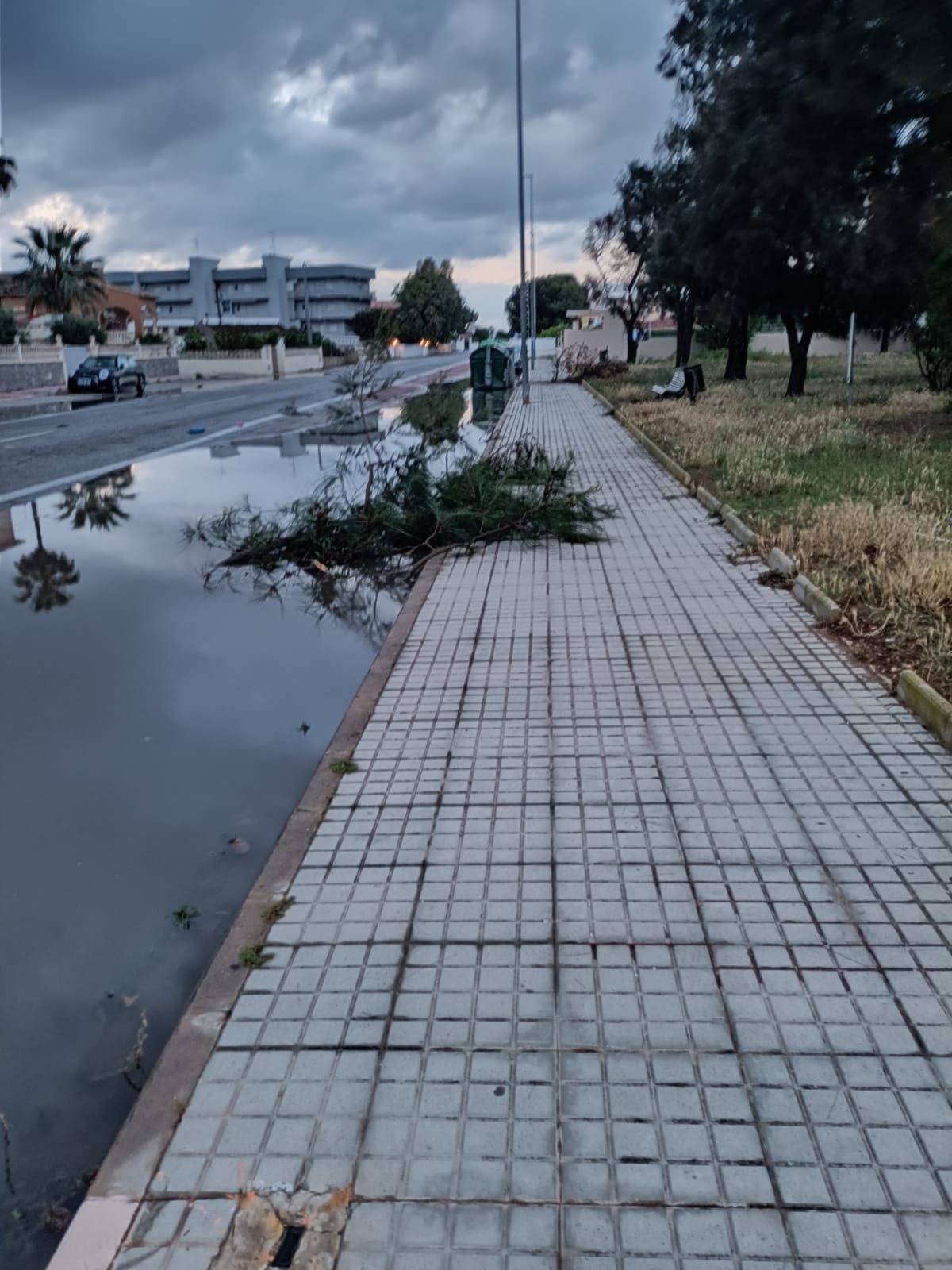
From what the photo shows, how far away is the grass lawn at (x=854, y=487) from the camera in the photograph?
6.56 m

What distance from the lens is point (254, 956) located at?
11.2 ft

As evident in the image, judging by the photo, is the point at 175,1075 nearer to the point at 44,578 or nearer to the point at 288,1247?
the point at 288,1247

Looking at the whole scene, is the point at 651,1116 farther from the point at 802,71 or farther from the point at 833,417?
the point at 833,417

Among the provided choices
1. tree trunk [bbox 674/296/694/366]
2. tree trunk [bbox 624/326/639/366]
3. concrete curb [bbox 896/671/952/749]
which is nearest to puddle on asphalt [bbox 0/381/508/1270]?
concrete curb [bbox 896/671/952/749]

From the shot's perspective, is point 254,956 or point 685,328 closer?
point 254,956

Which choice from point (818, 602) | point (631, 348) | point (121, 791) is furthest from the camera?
point (631, 348)

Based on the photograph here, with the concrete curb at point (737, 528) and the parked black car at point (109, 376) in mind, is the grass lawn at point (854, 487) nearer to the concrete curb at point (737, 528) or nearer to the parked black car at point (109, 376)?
the concrete curb at point (737, 528)

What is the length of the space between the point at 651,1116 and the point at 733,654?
13.2 feet

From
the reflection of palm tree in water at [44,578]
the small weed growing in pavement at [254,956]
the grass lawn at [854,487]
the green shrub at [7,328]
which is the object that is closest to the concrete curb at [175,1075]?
the small weed growing in pavement at [254,956]

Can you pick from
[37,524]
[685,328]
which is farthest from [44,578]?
[685,328]

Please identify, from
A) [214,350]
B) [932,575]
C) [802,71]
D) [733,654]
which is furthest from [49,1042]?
[214,350]

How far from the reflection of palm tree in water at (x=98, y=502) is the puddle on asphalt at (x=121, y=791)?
195cm

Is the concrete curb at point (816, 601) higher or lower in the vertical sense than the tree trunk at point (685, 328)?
lower

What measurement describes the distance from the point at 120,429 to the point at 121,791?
21.2 m
